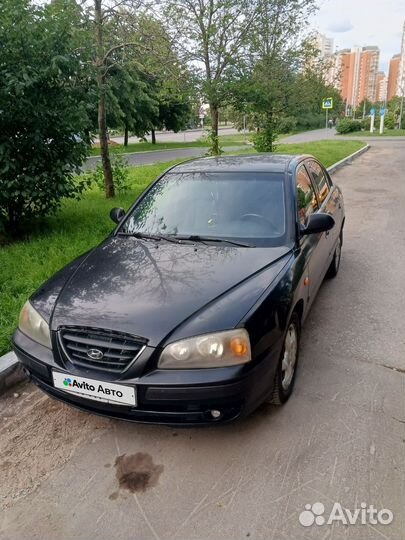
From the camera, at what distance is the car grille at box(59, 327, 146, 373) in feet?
7.32

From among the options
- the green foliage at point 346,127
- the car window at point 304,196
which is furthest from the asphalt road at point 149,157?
the green foliage at point 346,127

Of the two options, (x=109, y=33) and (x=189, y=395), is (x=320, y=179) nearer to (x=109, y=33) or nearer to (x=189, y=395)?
(x=189, y=395)

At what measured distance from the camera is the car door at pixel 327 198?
4.29 m

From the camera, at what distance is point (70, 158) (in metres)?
5.77

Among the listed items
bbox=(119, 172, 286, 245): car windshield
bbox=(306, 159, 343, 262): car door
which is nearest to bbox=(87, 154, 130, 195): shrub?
bbox=(306, 159, 343, 262): car door

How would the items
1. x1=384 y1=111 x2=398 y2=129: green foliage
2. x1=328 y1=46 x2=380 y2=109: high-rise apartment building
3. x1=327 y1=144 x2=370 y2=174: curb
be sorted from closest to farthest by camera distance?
x1=327 y1=144 x2=370 y2=174: curb < x1=384 y1=111 x2=398 y2=129: green foliage < x1=328 y1=46 x2=380 y2=109: high-rise apartment building

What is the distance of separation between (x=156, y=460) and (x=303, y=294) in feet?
4.89

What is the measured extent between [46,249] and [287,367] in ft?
12.6

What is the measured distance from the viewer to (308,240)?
3.37 meters

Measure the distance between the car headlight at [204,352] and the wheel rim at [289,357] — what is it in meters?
0.63

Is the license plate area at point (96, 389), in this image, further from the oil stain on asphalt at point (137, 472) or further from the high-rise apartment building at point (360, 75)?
the high-rise apartment building at point (360, 75)

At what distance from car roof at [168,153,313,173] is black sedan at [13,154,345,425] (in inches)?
2.0

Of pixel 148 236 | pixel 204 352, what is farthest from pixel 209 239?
pixel 204 352

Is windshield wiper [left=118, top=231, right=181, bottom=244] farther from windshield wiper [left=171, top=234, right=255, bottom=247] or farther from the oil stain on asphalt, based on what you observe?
the oil stain on asphalt
